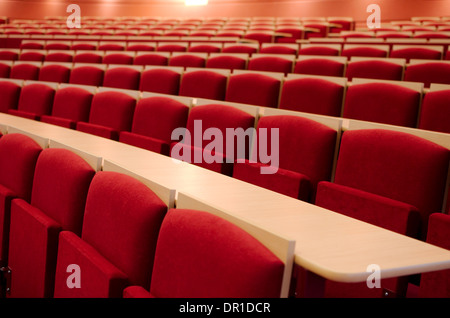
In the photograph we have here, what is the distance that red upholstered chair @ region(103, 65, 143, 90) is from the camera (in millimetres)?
817

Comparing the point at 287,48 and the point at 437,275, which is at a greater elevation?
the point at 287,48

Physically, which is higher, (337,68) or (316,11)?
(316,11)

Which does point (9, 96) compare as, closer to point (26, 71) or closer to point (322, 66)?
point (26, 71)

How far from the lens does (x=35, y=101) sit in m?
0.78

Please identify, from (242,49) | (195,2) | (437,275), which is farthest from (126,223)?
(195,2)

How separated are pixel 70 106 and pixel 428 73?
0.48 m

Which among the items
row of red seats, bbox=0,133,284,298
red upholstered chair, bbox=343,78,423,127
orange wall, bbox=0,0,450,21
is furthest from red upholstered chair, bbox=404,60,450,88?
orange wall, bbox=0,0,450,21

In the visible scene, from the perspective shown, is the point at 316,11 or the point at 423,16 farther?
the point at 316,11

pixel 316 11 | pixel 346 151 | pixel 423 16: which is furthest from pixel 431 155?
pixel 316 11

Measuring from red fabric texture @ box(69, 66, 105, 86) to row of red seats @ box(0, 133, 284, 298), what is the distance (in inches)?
18.6

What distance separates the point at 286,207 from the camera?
265mm
